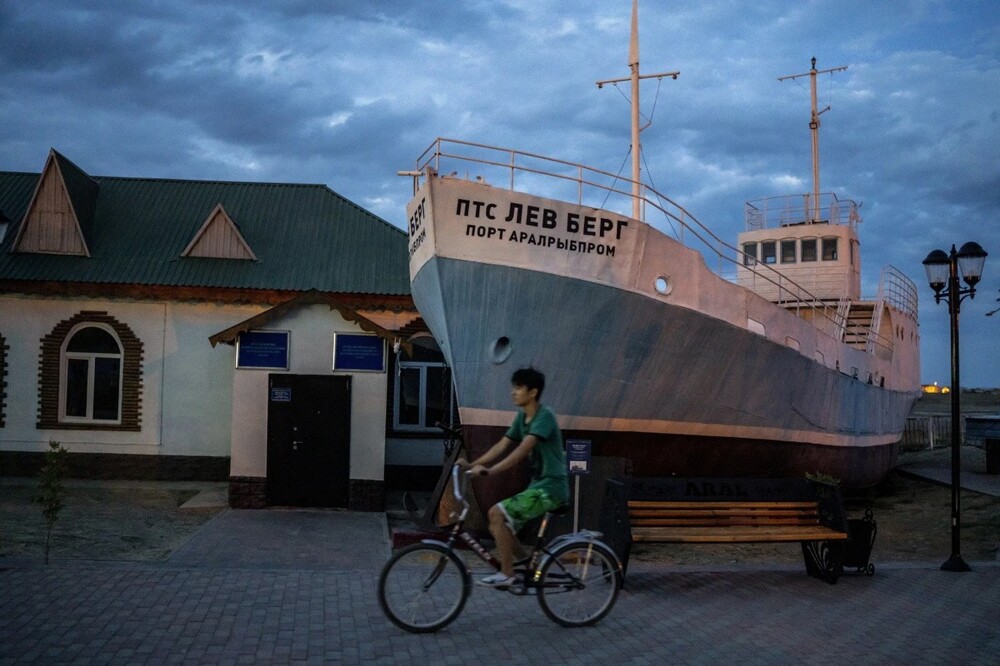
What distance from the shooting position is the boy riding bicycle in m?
6.55

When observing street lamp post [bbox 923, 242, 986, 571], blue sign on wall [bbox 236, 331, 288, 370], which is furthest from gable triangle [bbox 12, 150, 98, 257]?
street lamp post [bbox 923, 242, 986, 571]

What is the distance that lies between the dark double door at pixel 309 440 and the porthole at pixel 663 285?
16.3ft

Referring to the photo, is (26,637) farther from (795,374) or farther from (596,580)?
(795,374)

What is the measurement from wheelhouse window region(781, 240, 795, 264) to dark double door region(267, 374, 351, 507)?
43.1 ft

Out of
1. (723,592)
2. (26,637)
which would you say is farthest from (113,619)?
(723,592)

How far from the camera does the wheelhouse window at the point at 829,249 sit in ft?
70.4

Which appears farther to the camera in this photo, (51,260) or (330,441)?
(51,260)

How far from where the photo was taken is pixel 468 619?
274 inches

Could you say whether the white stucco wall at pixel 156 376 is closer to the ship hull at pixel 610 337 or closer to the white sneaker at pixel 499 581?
the ship hull at pixel 610 337

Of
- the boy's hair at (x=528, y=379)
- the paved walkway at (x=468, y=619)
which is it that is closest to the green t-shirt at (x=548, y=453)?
the boy's hair at (x=528, y=379)

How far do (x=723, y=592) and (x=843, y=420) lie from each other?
9586 mm

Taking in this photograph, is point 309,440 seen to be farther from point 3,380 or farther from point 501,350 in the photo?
point 3,380

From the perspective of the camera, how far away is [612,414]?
11.8 metres

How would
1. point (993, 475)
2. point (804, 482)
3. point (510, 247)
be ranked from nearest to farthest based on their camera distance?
point (804, 482) → point (510, 247) → point (993, 475)
